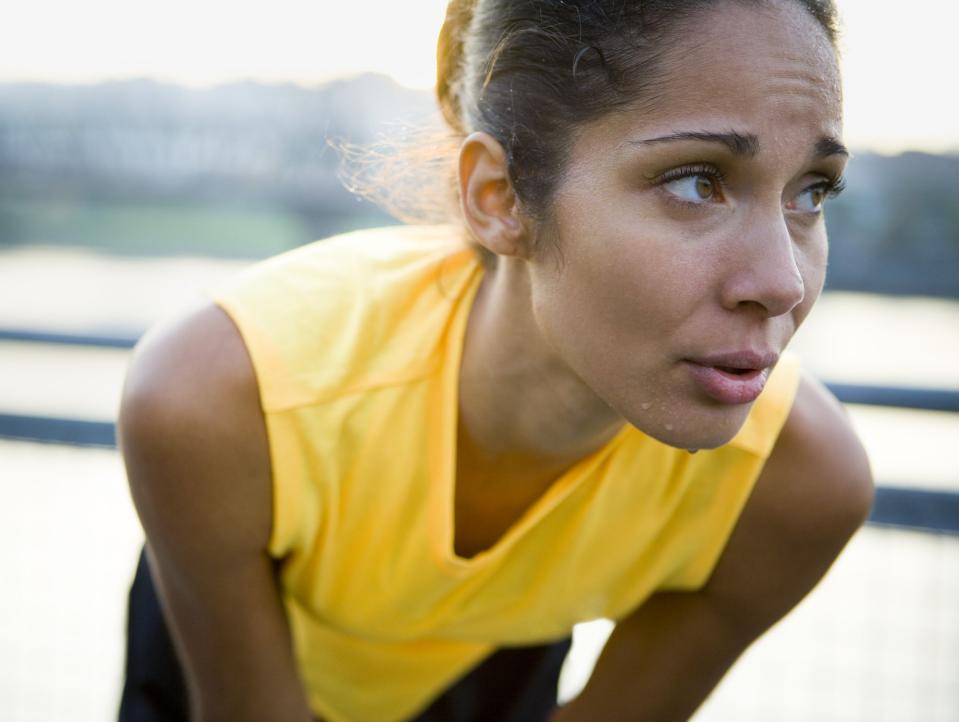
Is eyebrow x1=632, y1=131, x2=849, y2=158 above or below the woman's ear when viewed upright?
above

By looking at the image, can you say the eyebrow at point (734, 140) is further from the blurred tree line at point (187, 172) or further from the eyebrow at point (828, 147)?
the blurred tree line at point (187, 172)

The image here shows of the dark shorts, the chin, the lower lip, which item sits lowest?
the dark shorts

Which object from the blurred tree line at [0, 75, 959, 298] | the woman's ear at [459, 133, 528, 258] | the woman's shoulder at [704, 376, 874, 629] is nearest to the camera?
the woman's ear at [459, 133, 528, 258]

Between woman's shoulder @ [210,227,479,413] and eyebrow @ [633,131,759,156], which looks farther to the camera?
woman's shoulder @ [210,227,479,413]

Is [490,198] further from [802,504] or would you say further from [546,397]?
[802,504]

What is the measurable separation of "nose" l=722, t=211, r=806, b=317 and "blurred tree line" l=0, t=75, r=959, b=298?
4.06ft

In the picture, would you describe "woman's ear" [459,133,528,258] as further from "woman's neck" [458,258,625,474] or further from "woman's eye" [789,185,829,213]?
"woman's eye" [789,185,829,213]

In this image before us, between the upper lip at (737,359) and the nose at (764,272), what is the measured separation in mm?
43

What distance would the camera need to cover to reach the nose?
923 mm

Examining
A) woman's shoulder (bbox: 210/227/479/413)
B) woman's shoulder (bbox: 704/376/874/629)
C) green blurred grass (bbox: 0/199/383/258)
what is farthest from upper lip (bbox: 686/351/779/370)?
green blurred grass (bbox: 0/199/383/258)

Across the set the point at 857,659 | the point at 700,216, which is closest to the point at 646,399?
the point at 700,216

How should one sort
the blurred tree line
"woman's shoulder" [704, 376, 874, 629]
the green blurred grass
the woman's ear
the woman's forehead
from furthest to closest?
the green blurred grass → the blurred tree line → "woman's shoulder" [704, 376, 874, 629] → the woman's ear → the woman's forehead

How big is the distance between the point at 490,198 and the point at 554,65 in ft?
0.51

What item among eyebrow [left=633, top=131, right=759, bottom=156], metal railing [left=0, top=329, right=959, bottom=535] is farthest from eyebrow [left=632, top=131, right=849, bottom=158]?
metal railing [left=0, top=329, right=959, bottom=535]
